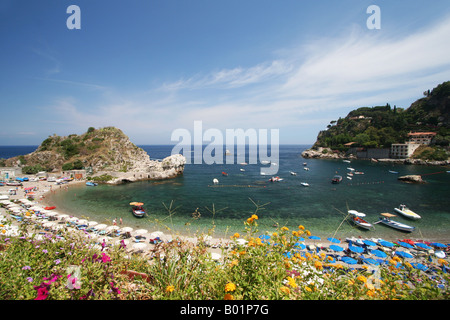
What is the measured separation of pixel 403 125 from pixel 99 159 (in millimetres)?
121282

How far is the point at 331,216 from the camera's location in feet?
75.6

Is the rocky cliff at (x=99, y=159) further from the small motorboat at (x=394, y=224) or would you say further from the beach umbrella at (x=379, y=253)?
the beach umbrella at (x=379, y=253)

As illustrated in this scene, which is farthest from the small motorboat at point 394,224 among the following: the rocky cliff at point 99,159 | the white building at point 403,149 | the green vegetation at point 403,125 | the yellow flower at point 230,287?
the white building at point 403,149

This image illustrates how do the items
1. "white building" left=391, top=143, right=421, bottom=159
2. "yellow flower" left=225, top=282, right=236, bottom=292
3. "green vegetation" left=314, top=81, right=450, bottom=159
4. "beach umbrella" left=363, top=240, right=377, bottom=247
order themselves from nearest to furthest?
"yellow flower" left=225, top=282, right=236, bottom=292 → "beach umbrella" left=363, top=240, right=377, bottom=247 → "white building" left=391, top=143, right=421, bottom=159 → "green vegetation" left=314, top=81, right=450, bottom=159

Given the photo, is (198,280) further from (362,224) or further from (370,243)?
(362,224)

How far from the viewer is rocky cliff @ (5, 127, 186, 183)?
4716 centimetres

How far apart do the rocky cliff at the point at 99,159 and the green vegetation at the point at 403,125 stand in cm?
8393

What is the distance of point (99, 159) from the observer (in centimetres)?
5212

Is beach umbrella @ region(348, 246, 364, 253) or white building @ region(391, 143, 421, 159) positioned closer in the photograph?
beach umbrella @ region(348, 246, 364, 253)

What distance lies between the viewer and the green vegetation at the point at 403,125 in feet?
252

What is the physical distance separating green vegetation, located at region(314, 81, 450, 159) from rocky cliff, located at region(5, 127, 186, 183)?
8393cm

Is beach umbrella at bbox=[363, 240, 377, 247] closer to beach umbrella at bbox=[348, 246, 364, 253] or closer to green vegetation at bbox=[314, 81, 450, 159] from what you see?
beach umbrella at bbox=[348, 246, 364, 253]

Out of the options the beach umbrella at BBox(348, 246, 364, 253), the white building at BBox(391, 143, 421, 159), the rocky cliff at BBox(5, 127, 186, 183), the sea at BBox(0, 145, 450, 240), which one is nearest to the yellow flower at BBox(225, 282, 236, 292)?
the sea at BBox(0, 145, 450, 240)

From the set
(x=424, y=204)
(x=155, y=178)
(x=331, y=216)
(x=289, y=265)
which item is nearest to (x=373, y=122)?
(x=424, y=204)
